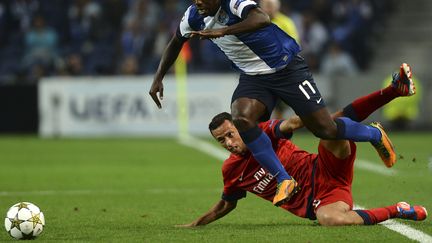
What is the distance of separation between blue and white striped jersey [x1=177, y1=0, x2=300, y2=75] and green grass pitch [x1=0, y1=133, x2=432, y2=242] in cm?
127

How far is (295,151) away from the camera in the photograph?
25.5ft

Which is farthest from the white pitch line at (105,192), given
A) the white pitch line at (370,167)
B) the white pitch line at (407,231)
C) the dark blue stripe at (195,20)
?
the white pitch line at (407,231)

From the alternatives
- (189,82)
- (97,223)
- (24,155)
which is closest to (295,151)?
(97,223)

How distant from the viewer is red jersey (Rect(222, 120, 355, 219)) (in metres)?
7.40

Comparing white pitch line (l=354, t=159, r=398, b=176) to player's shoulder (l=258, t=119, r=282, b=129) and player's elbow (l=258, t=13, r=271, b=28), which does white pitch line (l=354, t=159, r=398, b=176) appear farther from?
player's elbow (l=258, t=13, r=271, b=28)

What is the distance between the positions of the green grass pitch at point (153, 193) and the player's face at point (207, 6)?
1.67m

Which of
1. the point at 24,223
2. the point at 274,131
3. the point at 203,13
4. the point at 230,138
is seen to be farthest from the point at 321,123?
the point at 24,223

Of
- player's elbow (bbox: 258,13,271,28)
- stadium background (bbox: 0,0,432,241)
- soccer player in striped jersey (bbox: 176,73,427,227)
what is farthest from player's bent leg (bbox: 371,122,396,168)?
stadium background (bbox: 0,0,432,241)

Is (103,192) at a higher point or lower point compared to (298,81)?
lower

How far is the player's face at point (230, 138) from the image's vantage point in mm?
7516

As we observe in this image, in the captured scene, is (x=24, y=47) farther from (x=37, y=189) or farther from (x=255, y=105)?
(x=255, y=105)

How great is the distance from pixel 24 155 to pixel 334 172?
9.11 metres

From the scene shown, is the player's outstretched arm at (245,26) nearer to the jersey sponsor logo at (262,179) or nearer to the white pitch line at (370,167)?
the jersey sponsor logo at (262,179)

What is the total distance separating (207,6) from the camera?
24.5 feet
